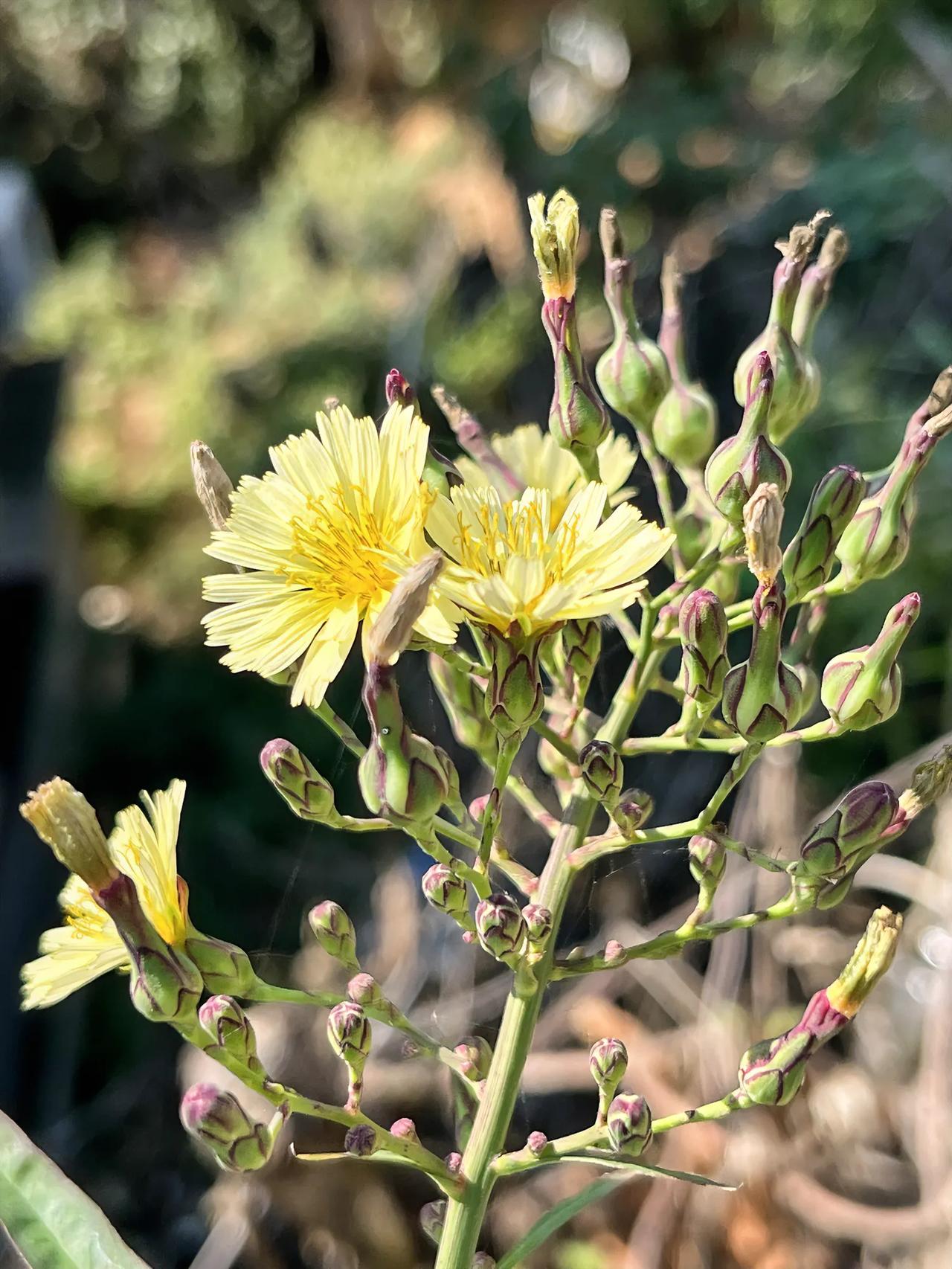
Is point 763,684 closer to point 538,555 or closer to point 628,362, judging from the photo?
point 538,555

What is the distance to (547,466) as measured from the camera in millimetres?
825

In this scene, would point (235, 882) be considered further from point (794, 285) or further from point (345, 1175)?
point (794, 285)

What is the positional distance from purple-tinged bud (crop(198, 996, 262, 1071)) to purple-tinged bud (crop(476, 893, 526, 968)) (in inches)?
6.7

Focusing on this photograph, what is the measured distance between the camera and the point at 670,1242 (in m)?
1.29

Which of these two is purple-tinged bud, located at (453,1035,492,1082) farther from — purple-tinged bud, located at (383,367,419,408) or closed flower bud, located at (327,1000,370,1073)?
purple-tinged bud, located at (383,367,419,408)

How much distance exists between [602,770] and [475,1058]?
227 mm

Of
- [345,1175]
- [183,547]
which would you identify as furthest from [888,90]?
[345,1175]

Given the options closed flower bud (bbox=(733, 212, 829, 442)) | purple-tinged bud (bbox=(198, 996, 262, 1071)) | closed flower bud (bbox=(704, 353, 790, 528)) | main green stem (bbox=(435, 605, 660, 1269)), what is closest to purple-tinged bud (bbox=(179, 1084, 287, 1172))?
purple-tinged bud (bbox=(198, 996, 262, 1071))

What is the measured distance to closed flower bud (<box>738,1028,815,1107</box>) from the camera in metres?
0.66

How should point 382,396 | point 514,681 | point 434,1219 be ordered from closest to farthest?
point 514,681 → point 434,1219 → point 382,396

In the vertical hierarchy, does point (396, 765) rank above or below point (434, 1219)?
above

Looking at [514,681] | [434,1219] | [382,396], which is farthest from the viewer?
[382,396]

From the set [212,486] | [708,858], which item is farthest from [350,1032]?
[212,486]

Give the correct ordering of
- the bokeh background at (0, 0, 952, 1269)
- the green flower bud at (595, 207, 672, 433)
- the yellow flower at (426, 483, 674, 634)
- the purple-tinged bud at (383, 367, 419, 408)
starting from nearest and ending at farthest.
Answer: the yellow flower at (426, 483, 674, 634) < the purple-tinged bud at (383, 367, 419, 408) < the green flower bud at (595, 207, 672, 433) < the bokeh background at (0, 0, 952, 1269)
